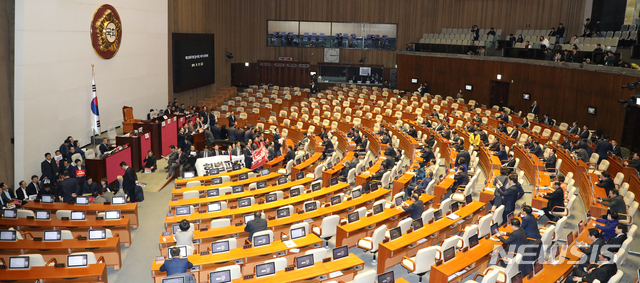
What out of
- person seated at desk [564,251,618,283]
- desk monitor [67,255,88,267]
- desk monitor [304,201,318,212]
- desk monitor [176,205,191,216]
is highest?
person seated at desk [564,251,618,283]

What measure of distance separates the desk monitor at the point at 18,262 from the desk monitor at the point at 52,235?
137 cm

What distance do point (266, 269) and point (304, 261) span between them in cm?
74

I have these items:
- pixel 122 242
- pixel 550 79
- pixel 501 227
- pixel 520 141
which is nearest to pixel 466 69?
pixel 550 79

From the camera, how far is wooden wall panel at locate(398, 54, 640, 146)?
19672mm

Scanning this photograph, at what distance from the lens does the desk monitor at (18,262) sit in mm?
8953

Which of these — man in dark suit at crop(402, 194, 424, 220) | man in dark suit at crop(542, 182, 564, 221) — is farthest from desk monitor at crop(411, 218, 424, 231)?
man in dark suit at crop(542, 182, 564, 221)

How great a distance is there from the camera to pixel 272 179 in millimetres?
15844

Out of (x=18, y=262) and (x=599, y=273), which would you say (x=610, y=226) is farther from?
(x=18, y=262)

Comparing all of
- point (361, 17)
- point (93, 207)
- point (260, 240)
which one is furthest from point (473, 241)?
point (361, 17)

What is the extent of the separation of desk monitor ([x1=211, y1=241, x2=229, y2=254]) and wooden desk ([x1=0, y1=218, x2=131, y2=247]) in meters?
3.32

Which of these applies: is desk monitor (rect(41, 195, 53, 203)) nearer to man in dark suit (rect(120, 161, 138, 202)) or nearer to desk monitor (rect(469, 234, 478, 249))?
man in dark suit (rect(120, 161, 138, 202))

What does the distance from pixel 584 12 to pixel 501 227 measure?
26.2 m

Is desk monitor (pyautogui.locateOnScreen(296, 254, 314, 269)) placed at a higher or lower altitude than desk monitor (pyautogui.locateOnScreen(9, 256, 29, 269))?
higher

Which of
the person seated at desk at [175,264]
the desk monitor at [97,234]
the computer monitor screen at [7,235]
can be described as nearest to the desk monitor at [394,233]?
the person seated at desk at [175,264]
